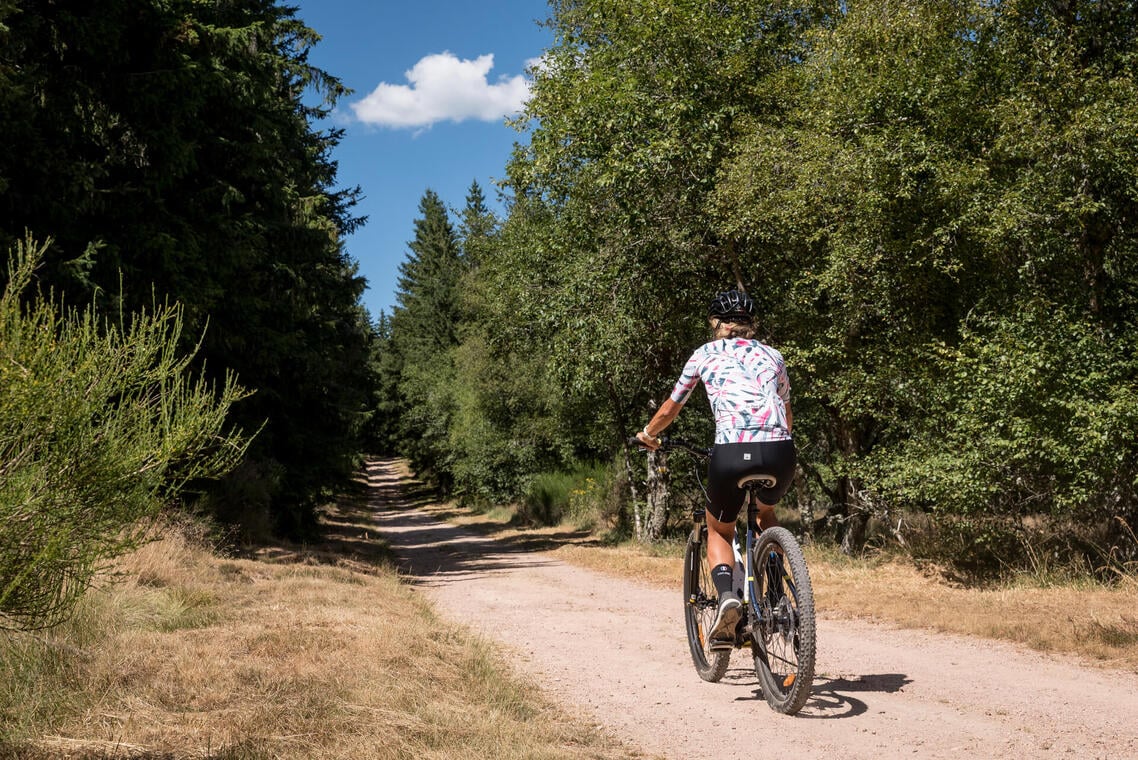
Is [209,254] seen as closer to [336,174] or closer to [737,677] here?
[737,677]

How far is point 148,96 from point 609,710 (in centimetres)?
1060

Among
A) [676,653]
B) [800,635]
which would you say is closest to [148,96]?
[676,653]

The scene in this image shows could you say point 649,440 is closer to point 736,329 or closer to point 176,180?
point 736,329

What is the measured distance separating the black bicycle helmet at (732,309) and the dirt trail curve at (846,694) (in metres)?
2.30

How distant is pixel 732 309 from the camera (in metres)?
5.29

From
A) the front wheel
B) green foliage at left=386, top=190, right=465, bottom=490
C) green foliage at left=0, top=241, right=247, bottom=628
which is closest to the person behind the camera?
green foliage at left=0, top=241, right=247, bottom=628

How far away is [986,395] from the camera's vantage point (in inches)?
379

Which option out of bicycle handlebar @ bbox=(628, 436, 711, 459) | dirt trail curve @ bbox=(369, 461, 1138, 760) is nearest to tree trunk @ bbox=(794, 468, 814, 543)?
dirt trail curve @ bbox=(369, 461, 1138, 760)

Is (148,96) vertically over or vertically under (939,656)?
over

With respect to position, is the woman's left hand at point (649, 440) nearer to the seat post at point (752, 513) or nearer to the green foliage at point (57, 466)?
the seat post at point (752, 513)

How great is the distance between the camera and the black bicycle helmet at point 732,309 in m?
5.28

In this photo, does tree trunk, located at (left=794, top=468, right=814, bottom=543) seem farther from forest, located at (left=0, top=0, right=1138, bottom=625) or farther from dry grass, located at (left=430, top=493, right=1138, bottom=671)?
dry grass, located at (left=430, top=493, right=1138, bottom=671)

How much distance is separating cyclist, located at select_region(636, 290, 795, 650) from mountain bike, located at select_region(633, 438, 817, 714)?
76 mm

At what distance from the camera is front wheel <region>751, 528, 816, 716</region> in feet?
14.9
